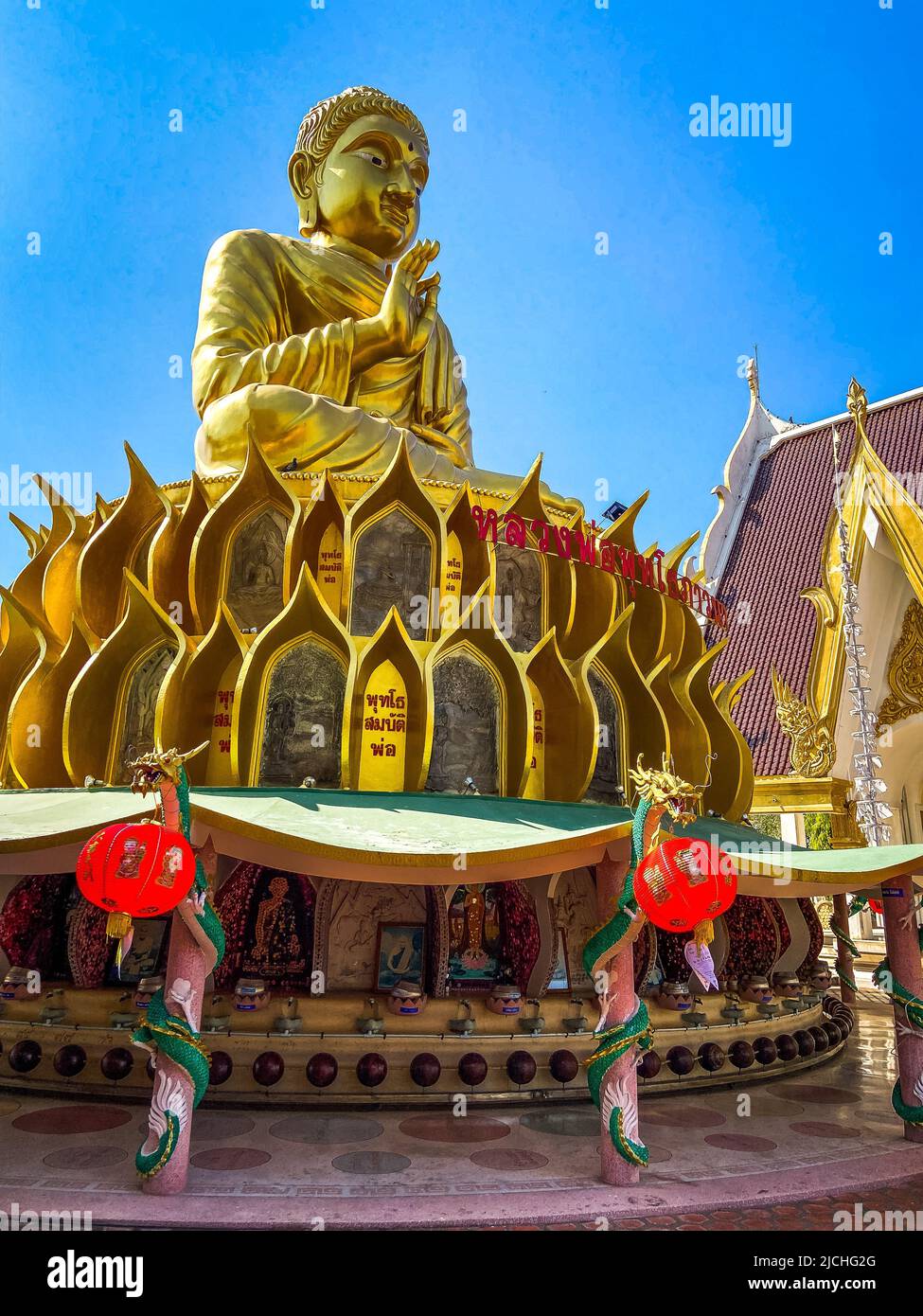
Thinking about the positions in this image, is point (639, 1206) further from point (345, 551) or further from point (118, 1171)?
point (345, 551)

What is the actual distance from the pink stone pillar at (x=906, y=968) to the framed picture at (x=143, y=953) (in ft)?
21.1

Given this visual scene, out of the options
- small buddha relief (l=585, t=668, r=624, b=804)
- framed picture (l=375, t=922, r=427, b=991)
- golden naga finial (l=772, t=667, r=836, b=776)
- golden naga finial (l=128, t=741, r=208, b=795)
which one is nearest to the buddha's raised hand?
small buddha relief (l=585, t=668, r=624, b=804)

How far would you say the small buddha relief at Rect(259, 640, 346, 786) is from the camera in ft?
25.8

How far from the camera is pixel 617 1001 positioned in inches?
219

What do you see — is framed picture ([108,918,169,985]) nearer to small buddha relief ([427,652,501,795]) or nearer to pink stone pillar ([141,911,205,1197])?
pink stone pillar ([141,911,205,1197])

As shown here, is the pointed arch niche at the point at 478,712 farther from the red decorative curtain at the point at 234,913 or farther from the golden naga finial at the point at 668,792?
the golden naga finial at the point at 668,792

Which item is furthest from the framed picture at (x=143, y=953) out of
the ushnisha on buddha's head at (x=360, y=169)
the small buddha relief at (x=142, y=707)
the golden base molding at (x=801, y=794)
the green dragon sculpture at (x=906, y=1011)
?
the golden base molding at (x=801, y=794)

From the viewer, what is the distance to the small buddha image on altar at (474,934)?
26.5 ft

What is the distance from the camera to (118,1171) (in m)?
5.23

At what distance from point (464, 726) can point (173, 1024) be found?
3.96 meters

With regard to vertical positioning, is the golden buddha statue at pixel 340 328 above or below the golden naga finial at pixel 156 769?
above

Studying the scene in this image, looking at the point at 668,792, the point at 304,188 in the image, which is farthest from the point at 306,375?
the point at 668,792

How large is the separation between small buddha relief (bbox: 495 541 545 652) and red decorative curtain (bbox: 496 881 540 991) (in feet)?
8.67

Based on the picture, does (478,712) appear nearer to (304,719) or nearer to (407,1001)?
(304,719)
